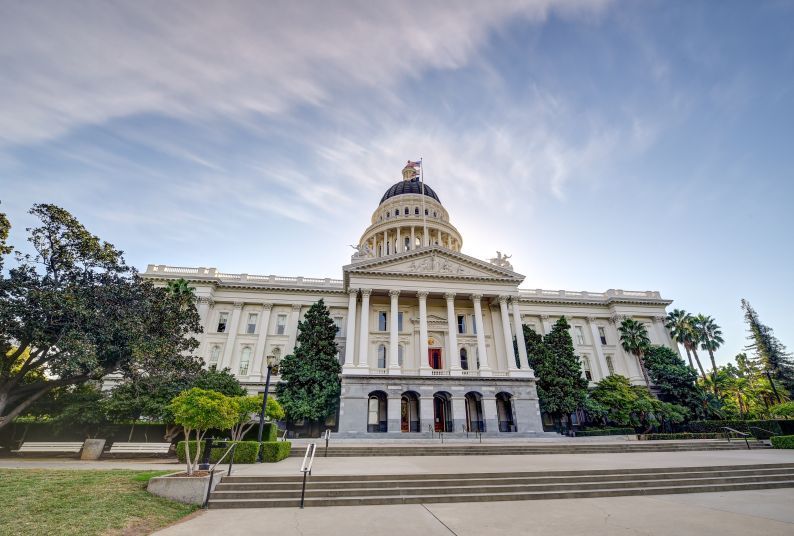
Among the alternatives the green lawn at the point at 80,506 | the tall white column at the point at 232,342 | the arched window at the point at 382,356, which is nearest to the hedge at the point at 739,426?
the arched window at the point at 382,356

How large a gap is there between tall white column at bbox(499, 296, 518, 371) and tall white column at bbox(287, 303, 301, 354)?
71.2 feet

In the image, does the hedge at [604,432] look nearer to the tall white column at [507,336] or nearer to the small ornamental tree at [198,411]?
the tall white column at [507,336]

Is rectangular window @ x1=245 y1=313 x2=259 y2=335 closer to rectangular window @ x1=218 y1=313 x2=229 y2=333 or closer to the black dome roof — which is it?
rectangular window @ x1=218 y1=313 x2=229 y2=333

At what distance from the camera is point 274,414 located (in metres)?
18.0

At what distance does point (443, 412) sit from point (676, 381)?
23.5 m

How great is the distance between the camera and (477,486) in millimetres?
10305

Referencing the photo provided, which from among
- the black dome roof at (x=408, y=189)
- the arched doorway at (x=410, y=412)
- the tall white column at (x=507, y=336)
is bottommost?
the arched doorway at (x=410, y=412)

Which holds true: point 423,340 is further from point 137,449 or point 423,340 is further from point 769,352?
point 769,352

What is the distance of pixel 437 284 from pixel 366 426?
14.9 metres

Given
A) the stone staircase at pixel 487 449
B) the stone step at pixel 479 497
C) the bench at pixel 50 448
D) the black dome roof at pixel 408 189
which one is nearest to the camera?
the stone step at pixel 479 497

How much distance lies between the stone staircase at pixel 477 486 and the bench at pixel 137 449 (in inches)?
457

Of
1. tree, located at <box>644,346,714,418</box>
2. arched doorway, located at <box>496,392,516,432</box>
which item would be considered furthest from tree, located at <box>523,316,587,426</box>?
tree, located at <box>644,346,714,418</box>

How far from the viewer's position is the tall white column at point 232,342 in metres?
36.6

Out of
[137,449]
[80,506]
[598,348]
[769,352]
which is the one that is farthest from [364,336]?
[769,352]
